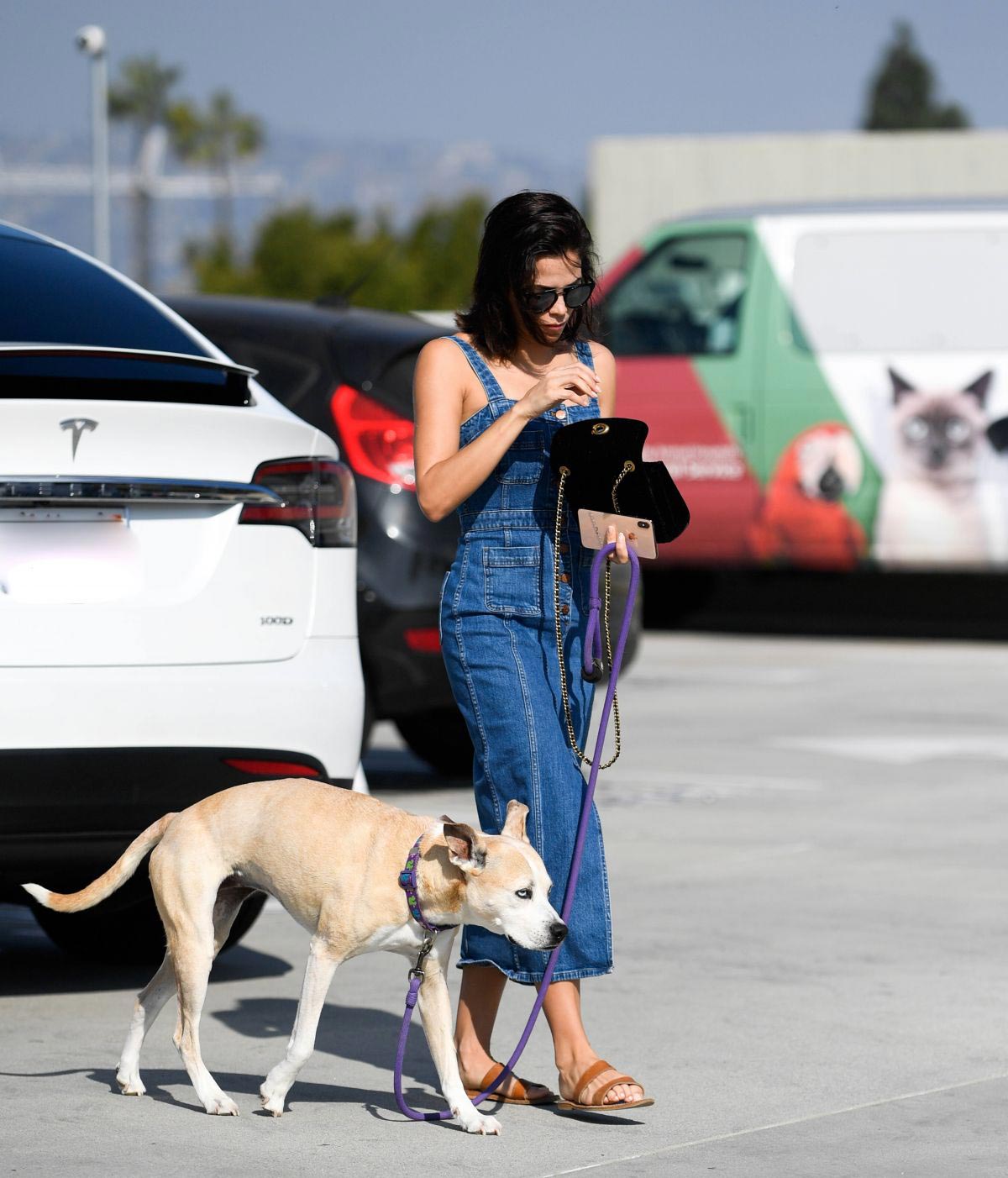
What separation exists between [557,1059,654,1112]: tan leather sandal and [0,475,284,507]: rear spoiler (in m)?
1.52

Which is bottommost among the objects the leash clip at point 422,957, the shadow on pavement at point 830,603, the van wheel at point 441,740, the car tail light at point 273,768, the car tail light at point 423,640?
the shadow on pavement at point 830,603

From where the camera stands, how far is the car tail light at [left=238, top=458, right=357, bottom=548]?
16.6 ft

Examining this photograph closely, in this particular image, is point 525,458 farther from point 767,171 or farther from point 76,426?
point 767,171

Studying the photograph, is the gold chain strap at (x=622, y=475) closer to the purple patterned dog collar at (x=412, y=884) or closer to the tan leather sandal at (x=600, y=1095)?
the purple patterned dog collar at (x=412, y=884)

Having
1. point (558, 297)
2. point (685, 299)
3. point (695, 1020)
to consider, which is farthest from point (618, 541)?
point (685, 299)

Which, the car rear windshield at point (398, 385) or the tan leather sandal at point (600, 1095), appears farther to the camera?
the car rear windshield at point (398, 385)

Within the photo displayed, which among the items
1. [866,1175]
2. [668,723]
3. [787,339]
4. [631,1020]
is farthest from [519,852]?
[787,339]

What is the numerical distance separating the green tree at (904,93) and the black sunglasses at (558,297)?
11783 cm

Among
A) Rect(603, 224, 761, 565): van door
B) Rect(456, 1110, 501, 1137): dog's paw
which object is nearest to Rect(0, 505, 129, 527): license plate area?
Rect(456, 1110, 501, 1137): dog's paw

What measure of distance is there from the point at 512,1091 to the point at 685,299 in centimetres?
1103

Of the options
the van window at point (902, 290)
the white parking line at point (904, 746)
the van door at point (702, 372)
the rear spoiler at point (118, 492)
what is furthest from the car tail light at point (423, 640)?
the van window at point (902, 290)

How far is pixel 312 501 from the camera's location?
5.15 meters

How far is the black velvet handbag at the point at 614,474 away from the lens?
446 cm

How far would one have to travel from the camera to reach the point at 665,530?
14.9 feet
